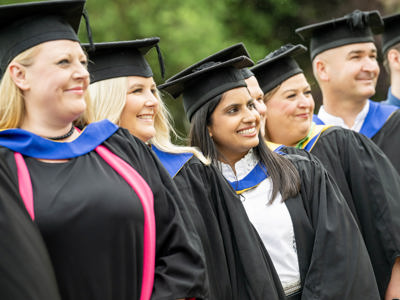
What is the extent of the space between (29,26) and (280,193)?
1.71 m

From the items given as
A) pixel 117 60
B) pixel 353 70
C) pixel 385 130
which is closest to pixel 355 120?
pixel 385 130

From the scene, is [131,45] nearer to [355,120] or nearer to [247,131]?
[247,131]

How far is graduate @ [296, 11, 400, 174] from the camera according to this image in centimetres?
478

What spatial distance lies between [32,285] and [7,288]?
0.09m

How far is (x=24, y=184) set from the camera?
8.02ft

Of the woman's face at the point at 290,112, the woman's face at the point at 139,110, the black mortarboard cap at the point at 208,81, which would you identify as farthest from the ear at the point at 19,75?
the woman's face at the point at 290,112

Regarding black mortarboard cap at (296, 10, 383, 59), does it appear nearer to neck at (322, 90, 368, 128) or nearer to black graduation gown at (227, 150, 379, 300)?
neck at (322, 90, 368, 128)

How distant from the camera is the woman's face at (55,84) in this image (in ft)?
8.60

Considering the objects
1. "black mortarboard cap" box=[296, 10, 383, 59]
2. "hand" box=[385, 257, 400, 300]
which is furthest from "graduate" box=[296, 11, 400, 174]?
"hand" box=[385, 257, 400, 300]

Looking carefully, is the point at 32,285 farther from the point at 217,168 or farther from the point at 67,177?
the point at 217,168

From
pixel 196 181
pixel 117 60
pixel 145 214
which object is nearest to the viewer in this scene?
pixel 145 214

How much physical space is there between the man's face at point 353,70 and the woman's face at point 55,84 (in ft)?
9.08

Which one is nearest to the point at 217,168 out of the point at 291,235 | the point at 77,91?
the point at 291,235

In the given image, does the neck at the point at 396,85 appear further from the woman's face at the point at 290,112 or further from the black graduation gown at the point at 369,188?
the black graduation gown at the point at 369,188
